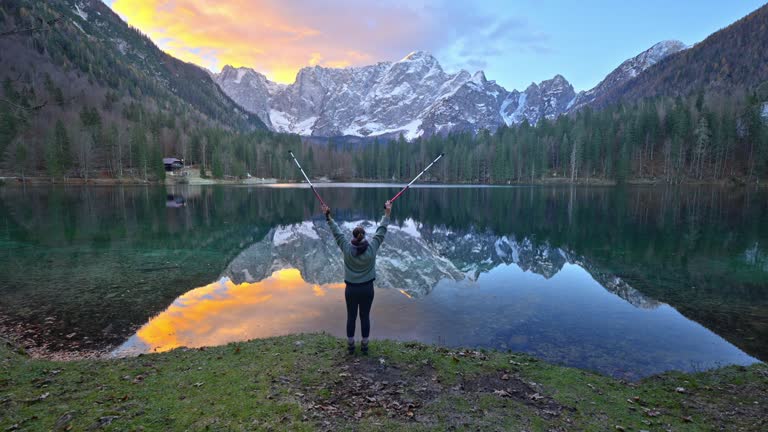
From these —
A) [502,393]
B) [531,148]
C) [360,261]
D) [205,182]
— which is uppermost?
[531,148]

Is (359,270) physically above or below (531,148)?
below

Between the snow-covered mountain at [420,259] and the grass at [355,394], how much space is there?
875 centimetres

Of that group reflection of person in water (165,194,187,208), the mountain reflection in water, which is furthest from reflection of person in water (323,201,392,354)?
reflection of person in water (165,194,187,208)

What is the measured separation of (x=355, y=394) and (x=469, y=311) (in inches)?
363

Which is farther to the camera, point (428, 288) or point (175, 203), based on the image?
point (175, 203)

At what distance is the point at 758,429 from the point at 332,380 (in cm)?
866

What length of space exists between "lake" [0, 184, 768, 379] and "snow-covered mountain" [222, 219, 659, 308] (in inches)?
6.4

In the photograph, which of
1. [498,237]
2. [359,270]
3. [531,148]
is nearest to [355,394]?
[359,270]

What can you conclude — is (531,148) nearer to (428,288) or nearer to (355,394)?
(428,288)

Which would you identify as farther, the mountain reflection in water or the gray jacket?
the mountain reflection in water

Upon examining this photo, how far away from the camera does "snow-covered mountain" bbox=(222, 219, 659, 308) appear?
848 inches

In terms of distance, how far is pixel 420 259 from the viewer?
2695cm

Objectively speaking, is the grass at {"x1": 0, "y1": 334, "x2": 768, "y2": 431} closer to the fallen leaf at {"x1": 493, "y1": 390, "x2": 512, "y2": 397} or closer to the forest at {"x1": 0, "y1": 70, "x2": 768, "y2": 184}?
the fallen leaf at {"x1": 493, "y1": 390, "x2": 512, "y2": 397}

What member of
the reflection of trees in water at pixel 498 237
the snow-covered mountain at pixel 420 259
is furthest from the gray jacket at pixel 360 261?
the reflection of trees in water at pixel 498 237
